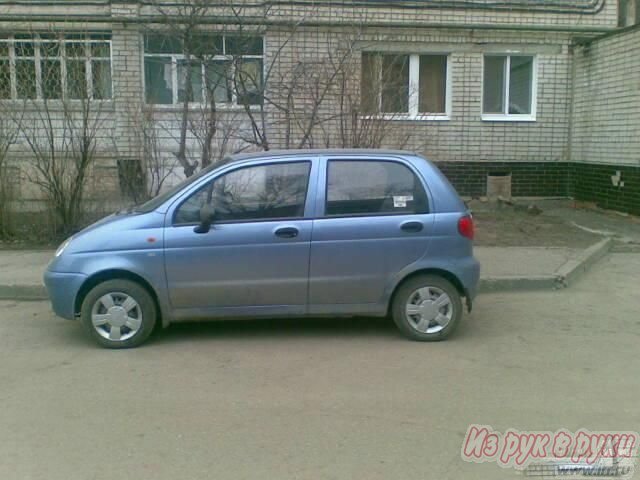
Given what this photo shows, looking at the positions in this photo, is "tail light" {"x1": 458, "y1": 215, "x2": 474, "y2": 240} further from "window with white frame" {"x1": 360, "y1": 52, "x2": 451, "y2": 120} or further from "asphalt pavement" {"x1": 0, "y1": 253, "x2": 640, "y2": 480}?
"window with white frame" {"x1": 360, "y1": 52, "x2": 451, "y2": 120}

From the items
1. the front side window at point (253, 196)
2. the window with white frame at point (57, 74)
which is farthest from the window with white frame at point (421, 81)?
the front side window at point (253, 196)

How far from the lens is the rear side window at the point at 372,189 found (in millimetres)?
5496

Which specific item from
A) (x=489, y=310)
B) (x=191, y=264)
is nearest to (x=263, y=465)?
(x=191, y=264)

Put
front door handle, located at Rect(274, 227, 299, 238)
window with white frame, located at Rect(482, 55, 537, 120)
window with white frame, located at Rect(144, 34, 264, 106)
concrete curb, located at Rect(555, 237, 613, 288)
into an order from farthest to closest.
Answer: window with white frame, located at Rect(482, 55, 537, 120), window with white frame, located at Rect(144, 34, 264, 106), concrete curb, located at Rect(555, 237, 613, 288), front door handle, located at Rect(274, 227, 299, 238)

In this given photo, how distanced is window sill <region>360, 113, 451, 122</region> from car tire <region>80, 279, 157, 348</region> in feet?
19.3

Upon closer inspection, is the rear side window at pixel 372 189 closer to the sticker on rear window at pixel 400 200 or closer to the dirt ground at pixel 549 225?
the sticker on rear window at pixel 400 200

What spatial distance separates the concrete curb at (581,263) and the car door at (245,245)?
3.75 metres

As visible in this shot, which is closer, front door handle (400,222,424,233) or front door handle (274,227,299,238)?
front door handle (274,227,299,238)

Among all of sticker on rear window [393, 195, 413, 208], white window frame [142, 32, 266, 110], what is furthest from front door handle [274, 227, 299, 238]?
white window frame [142, 32, 266, 110]

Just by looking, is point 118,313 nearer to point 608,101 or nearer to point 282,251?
point 282,251

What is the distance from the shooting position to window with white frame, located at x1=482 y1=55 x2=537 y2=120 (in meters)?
14.8

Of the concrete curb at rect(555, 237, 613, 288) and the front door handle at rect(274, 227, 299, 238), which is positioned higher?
the front door handle at rect(274, 227, 299, 238)

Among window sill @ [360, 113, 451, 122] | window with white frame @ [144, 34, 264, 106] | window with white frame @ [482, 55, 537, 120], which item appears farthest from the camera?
window with white frame @ [482, 55, 537, 120]

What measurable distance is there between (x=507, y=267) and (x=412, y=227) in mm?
2984
